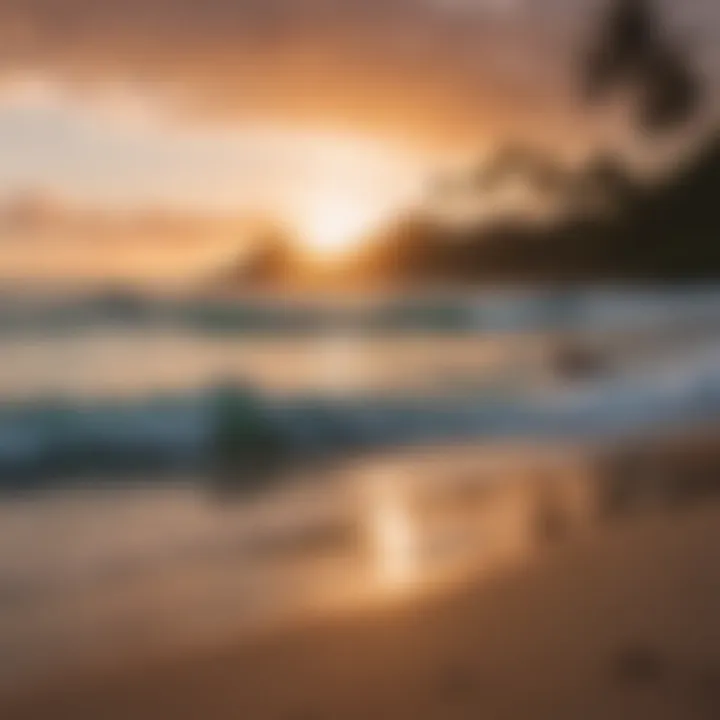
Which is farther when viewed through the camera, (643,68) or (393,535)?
(643,68)

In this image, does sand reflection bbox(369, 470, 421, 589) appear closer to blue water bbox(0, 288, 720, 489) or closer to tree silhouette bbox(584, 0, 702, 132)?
blue water bbox(0, 288, 720, 489)

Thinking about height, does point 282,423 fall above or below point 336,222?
below

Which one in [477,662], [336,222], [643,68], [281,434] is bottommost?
[477,662]

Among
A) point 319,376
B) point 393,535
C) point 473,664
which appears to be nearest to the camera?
point 473,664

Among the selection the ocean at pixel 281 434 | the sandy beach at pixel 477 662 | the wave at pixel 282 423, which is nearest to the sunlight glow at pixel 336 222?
the ocean at pixel 281 434

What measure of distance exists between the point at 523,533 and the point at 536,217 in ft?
3.82

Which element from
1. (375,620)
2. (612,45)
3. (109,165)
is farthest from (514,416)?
(375,620)

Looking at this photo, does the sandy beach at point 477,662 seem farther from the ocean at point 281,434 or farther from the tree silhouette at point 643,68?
the tree silhouette at point 643,68

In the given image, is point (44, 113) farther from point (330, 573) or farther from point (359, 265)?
point (330, 573)

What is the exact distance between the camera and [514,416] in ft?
8.60

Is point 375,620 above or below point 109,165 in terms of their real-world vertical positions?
below

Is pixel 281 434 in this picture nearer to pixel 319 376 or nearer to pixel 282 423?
pixel 282 423

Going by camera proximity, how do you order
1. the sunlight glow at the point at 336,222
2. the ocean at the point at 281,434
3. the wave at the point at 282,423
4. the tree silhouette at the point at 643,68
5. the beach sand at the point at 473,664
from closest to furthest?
the beach sand at the point at 473,664, the ocean at the point at 281,434, the wave at the point at 282,423, the sunlight glow at the point at 336,222, the tree silhouette at the point at 643,68

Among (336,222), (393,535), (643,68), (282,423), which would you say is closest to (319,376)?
(282,423)
